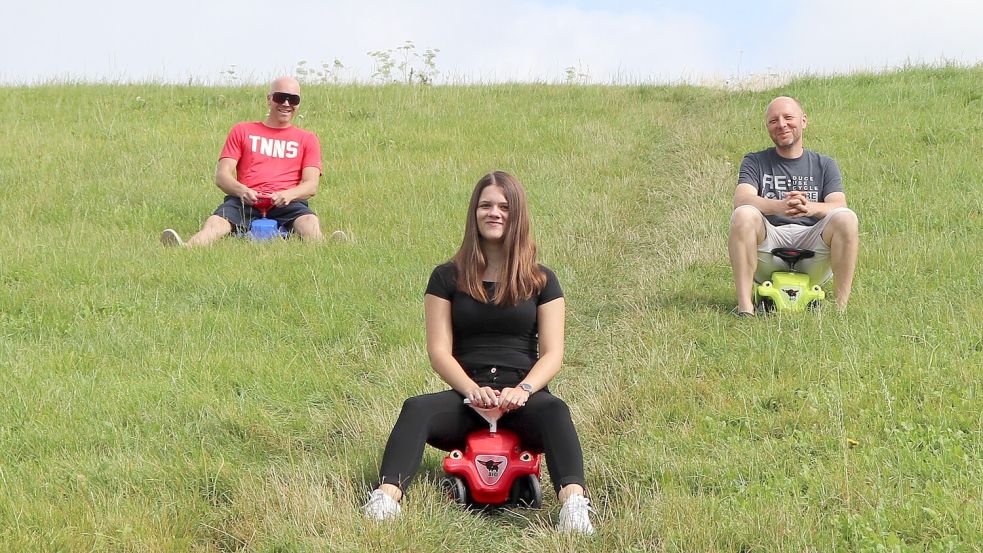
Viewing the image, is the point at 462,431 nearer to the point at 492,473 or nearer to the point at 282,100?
the point at 492,473

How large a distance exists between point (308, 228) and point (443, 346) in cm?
515

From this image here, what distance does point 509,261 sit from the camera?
5.04 m

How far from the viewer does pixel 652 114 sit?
17250 mm

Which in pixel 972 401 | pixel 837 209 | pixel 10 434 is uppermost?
pixel 837 209

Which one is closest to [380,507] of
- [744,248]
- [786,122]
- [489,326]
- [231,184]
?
[489,326]

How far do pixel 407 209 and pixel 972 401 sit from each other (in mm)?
7003

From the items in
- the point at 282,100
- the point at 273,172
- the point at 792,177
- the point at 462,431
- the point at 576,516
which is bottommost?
the point at 576,516

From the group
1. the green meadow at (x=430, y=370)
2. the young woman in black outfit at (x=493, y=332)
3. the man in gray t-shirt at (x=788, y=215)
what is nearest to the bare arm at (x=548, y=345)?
the young woman in black outfit at (x=493, y=332)

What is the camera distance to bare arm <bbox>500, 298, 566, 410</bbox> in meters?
4.91

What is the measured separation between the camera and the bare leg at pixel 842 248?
716cm

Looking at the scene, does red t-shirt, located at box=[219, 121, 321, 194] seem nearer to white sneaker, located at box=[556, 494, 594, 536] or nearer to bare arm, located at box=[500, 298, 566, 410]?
bare arm, located at box=[500, 298, 566, 410]

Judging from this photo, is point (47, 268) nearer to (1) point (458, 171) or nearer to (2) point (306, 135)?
(2) point (306, 135)

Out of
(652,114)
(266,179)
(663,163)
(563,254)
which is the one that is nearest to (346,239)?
(266,179)

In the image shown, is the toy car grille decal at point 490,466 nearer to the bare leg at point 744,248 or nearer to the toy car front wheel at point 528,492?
the toy car front wheel at point 528,492
